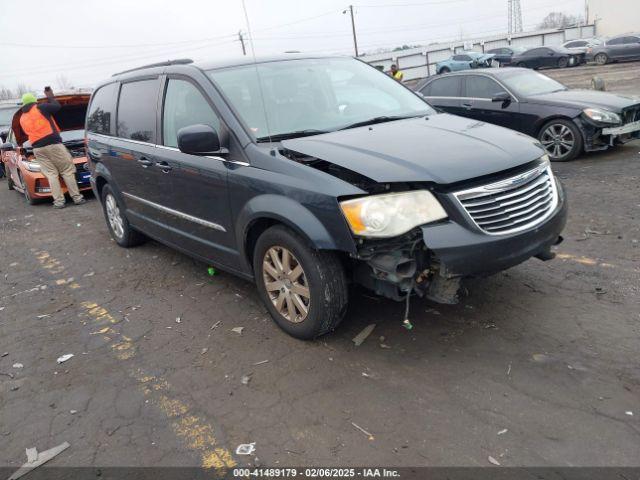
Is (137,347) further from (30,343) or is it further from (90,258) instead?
(90,258)

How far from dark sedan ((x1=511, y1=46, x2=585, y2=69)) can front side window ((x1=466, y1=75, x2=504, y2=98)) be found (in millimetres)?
24477

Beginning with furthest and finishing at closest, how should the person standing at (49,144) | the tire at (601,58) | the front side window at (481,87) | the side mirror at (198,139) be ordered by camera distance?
1. the tire at (601,58)
2. the front side window at (481,87)
3. the person standing at (49,144)
4. the side mirror at (198,139)

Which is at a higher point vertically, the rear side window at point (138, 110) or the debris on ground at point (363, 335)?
the rear side window at point (138, 110)

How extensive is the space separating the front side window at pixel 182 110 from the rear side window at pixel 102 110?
4.94ft

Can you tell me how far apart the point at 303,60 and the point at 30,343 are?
10.6ft

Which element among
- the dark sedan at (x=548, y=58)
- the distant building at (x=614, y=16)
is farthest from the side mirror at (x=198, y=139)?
the distant building at (x=614, y=16)

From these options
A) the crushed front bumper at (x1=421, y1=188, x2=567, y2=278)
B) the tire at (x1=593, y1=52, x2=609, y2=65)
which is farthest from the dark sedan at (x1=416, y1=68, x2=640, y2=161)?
the tire at (x1=593, y1=52, x2=609, y2=65)

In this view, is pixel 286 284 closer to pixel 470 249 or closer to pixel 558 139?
pixel 470 249

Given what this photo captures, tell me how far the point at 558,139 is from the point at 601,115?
694 millimetres

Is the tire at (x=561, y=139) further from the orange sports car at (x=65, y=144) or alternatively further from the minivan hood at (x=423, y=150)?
the orange sports car at (x=65, y=144)

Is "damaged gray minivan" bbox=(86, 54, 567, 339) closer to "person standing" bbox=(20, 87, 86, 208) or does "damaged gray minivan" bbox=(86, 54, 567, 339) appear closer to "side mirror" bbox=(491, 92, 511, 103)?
"side mirror" bbox=(491, 92, 511, 103)

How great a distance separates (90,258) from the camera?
614 cm

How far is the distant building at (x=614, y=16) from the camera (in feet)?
185

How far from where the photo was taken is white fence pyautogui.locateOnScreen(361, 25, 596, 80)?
44.2 meters
